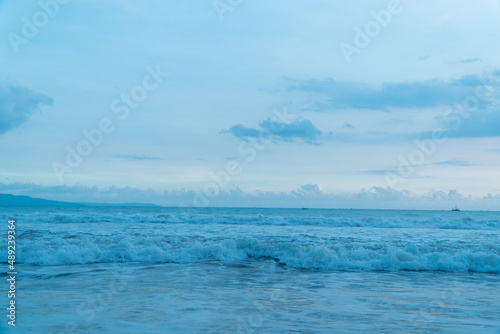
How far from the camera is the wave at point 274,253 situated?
49.1ft

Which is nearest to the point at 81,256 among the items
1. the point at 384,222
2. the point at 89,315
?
the point at 89,315

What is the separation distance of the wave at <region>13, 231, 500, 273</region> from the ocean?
1.6 inches

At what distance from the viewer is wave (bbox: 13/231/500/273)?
15.0m

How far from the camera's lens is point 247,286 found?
11234 mm

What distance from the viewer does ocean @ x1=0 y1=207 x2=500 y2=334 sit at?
7684mm

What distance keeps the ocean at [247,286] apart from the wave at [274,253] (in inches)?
1.6

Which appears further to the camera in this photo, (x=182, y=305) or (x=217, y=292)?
(x=217, y=292)

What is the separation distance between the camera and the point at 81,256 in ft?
51.7

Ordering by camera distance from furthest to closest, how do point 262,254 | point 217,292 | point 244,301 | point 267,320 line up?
point 262,254 → point 217,292 → point 244,301 → point 267,320

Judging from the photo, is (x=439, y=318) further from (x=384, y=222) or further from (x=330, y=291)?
(x=384, y=222)

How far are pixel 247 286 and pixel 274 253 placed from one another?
5959 millimetres

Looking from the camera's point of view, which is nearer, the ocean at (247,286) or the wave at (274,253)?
the ocean at (247,286)

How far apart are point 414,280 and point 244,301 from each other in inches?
246

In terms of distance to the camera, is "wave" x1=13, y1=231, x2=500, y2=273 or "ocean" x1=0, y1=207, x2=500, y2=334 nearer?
"ocean" x1=0, y1=207, x2=500, y2=334
